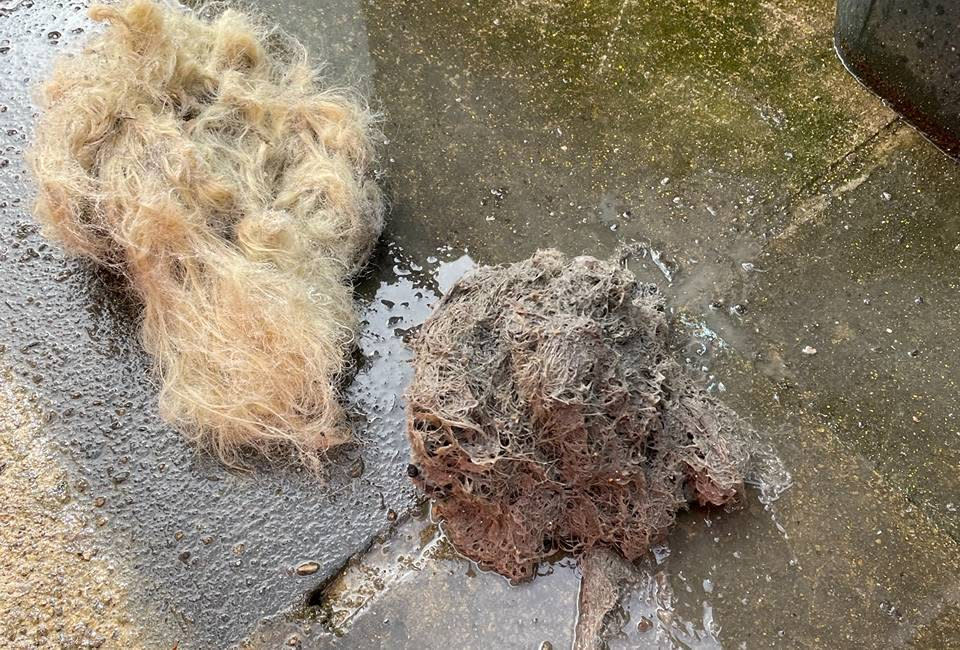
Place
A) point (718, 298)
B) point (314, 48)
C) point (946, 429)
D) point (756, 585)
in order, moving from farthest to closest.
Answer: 1. point (314, 48)
2. point (718, 298)
3. point (946, 429)
4. point (756, 585)

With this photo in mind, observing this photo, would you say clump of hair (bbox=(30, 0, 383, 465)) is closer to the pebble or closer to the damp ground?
the damp ground

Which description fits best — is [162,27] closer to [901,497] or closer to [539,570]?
[539,570]

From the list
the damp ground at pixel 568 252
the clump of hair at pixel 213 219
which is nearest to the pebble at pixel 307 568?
the damp ground at pixel 568 252

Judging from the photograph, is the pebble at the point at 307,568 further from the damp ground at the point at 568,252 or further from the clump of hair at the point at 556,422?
the clump of hair at the point at 556,422

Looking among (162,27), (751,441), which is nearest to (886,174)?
(751,441)

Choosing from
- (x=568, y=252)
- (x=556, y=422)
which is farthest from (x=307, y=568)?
(x=568, y=252)

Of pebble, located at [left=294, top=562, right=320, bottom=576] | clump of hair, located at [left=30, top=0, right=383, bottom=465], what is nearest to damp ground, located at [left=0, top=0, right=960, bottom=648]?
pebble, located at [left=294, top=562, right=320, bottom=576]
